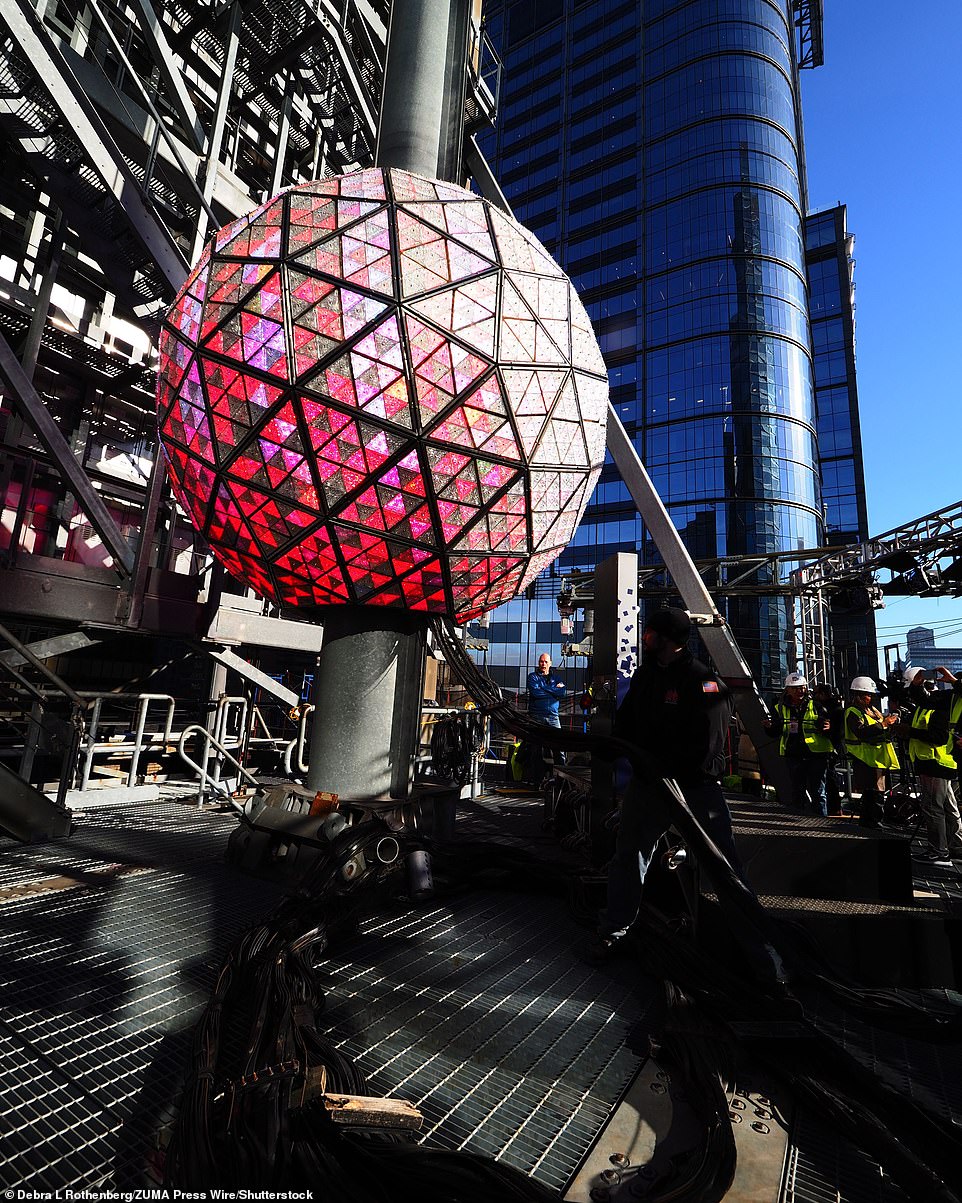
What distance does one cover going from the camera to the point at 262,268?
10.0ft

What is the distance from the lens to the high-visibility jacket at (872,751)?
697cm

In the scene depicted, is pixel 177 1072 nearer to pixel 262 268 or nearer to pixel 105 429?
pixel 262 268

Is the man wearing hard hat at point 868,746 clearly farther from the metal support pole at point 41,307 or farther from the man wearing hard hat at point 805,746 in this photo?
the metal support pole at point 41,307

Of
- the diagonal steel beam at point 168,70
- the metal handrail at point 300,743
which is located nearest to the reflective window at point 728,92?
the diagonal steel beam at point 168,70

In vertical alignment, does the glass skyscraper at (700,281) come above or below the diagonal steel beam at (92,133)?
above

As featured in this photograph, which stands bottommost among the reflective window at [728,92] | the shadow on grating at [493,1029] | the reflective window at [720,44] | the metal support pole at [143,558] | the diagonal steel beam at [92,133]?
the shadow on grating at [493,1029]

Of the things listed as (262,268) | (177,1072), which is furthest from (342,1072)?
(262,268)

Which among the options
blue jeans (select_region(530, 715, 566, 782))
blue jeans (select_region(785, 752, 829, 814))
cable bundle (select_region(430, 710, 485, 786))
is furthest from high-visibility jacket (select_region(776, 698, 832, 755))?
cable bundle (select_region(430, 710, 485, 786))

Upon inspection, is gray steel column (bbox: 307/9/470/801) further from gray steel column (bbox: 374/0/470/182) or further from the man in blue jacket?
the man in blue jacket

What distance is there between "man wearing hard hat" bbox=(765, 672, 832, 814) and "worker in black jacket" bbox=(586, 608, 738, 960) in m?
4.89

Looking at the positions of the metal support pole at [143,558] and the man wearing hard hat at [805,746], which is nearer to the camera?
the metal support pole at [143,558]

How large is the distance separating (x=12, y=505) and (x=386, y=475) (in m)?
10.0

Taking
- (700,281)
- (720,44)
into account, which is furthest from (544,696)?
(720,44)

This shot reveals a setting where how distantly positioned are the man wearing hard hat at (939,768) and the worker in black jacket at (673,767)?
4321 mm
